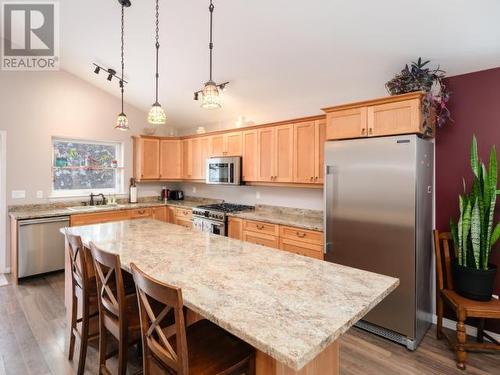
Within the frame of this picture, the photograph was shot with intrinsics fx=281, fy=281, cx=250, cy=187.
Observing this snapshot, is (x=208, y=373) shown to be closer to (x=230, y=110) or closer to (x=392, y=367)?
(x=392, y=367)

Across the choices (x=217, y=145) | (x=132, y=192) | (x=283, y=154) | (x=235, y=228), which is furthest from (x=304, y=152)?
(x=132, y=192)

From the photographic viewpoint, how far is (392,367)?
2258mm

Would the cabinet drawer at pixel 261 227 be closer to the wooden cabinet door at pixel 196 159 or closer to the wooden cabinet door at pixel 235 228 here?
the wooden cabinet door at pixel 235 228

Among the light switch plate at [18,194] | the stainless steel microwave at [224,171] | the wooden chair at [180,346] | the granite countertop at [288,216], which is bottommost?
the wooden chair at [180,346]

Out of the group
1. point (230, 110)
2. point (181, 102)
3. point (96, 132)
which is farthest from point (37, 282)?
point (230, 110)

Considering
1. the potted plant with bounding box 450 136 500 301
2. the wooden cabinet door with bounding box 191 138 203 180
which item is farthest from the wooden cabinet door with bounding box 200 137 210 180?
the potted plant with bounding box 450 136 500 301

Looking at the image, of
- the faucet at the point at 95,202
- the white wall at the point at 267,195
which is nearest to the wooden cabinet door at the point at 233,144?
the white wall at the point at 267,195

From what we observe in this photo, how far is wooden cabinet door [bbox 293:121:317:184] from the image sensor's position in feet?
11.7

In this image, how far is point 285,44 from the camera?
2.95 m

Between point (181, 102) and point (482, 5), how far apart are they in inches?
160

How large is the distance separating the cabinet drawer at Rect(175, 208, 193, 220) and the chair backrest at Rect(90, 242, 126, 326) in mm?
2999

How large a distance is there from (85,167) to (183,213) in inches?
77.0

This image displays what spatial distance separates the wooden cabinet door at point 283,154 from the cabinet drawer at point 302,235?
2.35 feet

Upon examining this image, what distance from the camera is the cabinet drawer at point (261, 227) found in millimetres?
3625
